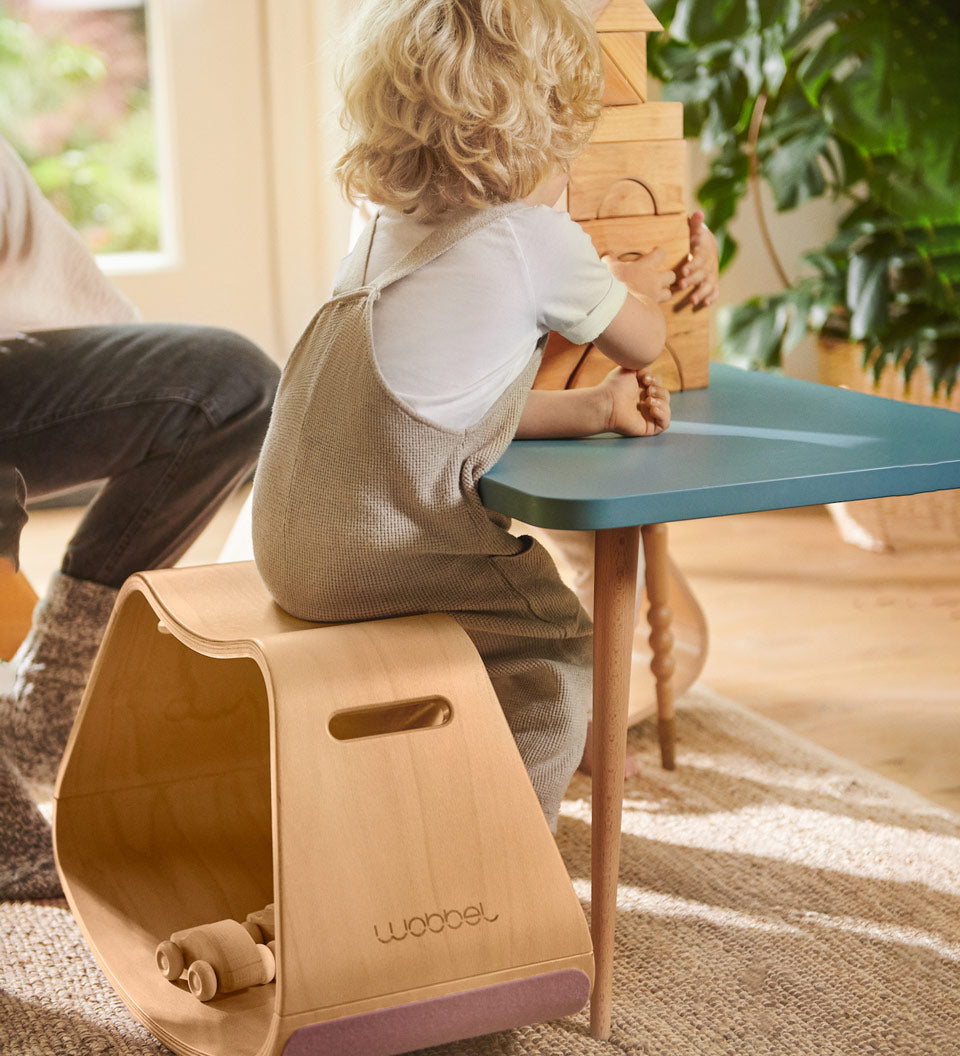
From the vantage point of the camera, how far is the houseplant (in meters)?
2.12

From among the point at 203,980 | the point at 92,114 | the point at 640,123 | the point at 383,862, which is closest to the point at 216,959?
the point at 203,980

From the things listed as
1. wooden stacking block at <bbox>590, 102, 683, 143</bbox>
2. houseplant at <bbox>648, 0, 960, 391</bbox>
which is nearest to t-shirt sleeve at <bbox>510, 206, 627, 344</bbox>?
wooden stacking block at <bbox>590, 102, 683, 143</bbox>

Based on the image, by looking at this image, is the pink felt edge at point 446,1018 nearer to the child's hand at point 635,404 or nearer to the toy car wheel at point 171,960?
the toy car wheel at point 171,960

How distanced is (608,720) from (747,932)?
0.34 metres

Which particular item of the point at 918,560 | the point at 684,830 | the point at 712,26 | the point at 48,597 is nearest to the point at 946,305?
the point at 918,560

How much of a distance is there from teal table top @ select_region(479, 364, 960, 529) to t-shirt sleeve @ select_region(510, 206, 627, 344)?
0.10 metres

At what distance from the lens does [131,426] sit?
1.30m

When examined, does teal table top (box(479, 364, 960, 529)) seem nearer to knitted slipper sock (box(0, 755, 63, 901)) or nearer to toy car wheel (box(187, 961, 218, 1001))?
toy car wheel (box(187, 961, 218, 1001))

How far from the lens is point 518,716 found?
1.07m

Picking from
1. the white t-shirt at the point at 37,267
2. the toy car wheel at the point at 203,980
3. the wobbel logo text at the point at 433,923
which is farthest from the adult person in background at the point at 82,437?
the wobbel logo text at the point at 433,923

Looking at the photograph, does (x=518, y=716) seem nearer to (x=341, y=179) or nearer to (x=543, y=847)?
(x=543, y=847)

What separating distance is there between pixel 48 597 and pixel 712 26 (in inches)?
60.4

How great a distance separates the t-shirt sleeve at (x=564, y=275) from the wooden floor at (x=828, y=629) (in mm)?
771

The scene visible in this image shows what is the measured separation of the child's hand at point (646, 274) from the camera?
1168 mm
